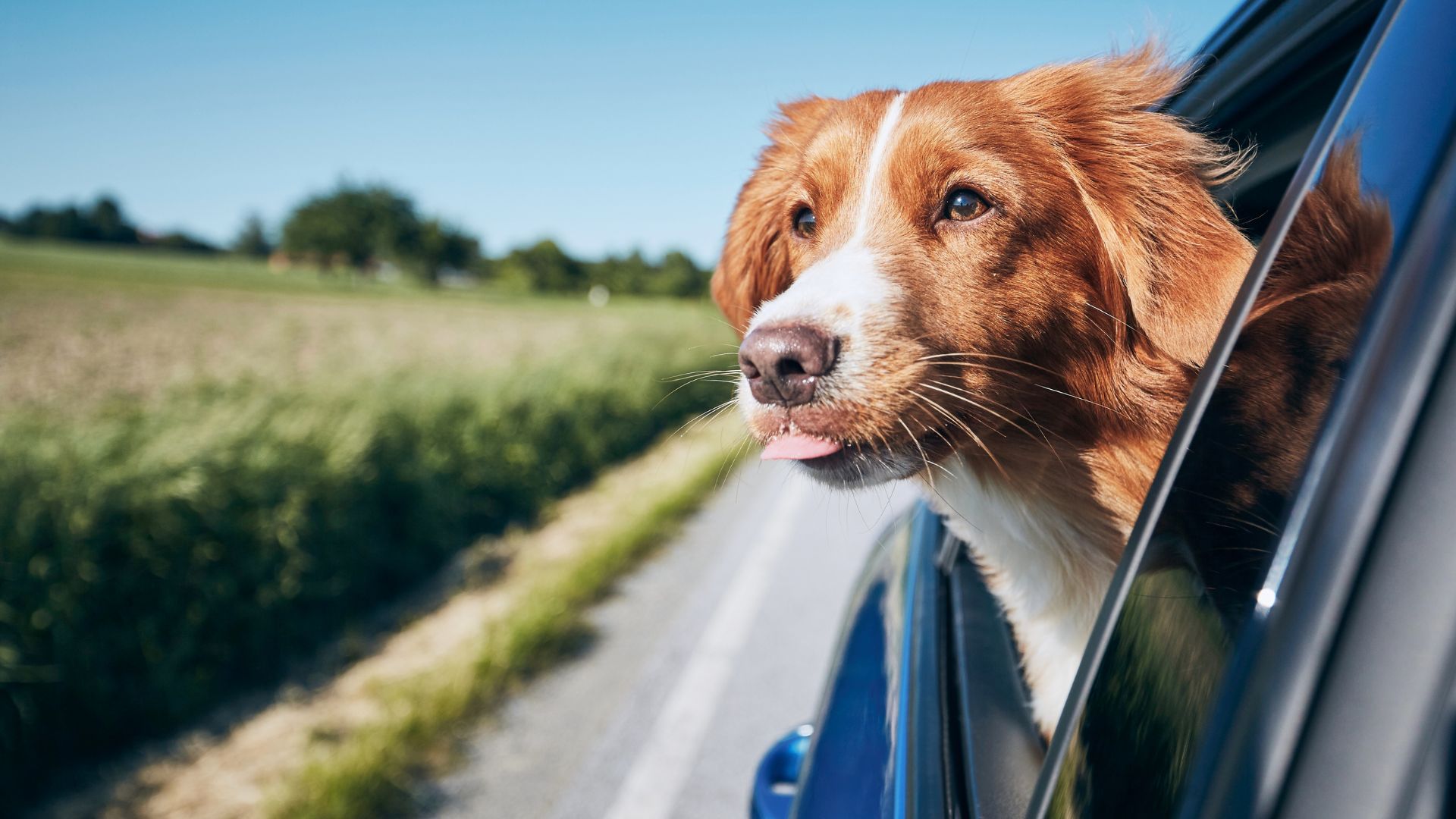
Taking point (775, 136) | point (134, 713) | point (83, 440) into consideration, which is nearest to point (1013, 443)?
point (775, 136)

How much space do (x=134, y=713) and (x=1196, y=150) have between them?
205 inches

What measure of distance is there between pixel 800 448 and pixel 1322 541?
3.69 feet

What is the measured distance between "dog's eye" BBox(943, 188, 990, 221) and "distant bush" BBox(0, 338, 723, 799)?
3.64 metres

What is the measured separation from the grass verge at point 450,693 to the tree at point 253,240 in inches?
6217

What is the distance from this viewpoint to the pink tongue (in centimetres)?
168

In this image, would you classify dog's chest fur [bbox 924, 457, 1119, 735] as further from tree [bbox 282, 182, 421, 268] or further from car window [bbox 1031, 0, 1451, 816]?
tree [bbox 282, 182, 421, 268]

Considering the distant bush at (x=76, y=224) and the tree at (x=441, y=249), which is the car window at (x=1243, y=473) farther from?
the distant bush at (x=76, y=224)

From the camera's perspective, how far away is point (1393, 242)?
0.64m

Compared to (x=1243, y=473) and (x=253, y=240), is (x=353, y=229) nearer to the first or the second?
(x=253, y=240)

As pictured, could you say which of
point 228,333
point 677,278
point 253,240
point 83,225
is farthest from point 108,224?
point 228,333

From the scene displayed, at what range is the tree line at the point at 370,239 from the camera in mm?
103500

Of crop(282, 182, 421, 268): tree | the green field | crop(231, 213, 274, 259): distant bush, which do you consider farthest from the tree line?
the green field

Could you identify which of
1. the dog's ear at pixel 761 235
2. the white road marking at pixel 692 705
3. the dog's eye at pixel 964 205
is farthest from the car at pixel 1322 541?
the white road marking at pixel 692 705

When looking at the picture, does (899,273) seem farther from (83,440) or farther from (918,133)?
(83,440)
